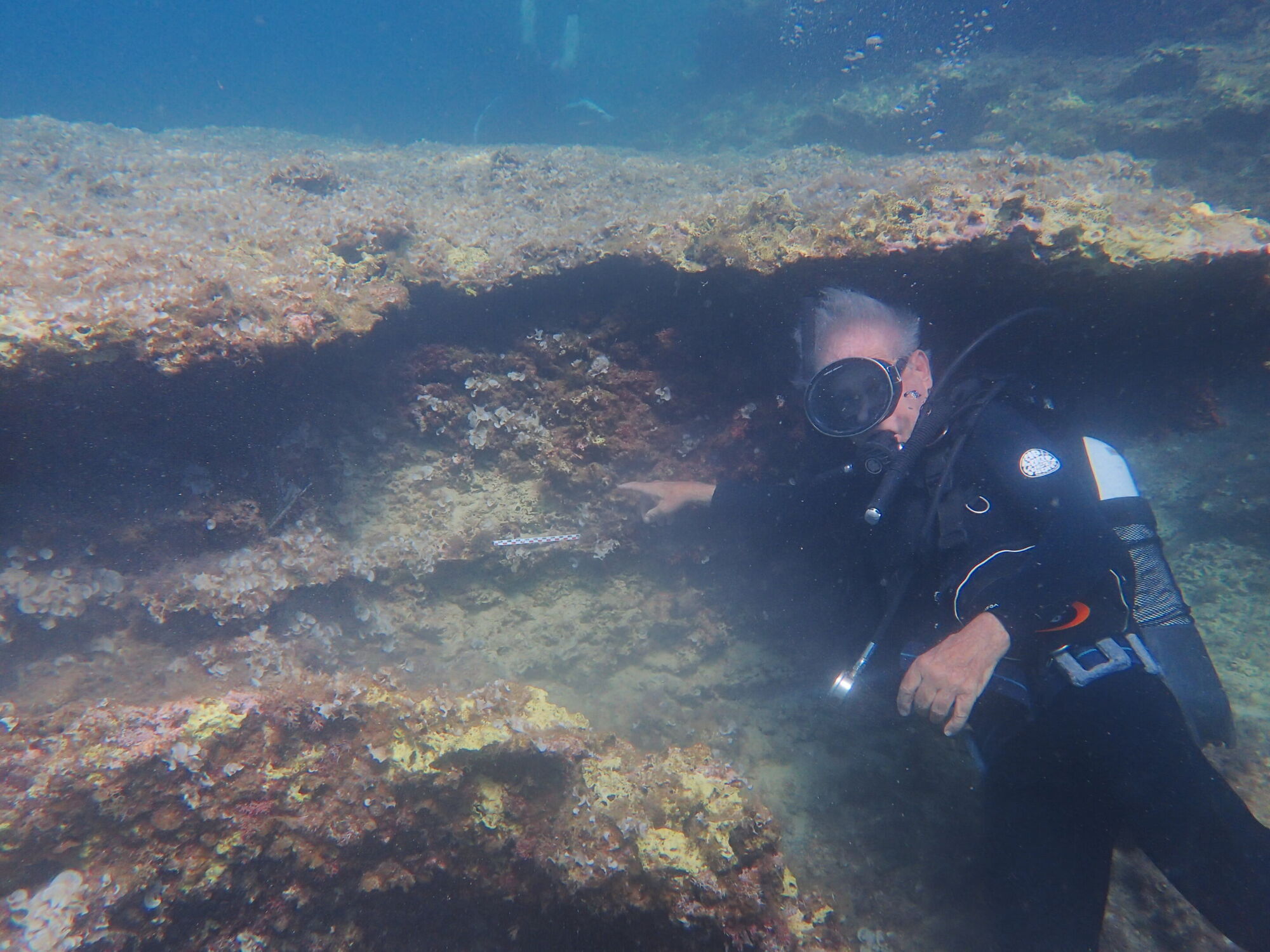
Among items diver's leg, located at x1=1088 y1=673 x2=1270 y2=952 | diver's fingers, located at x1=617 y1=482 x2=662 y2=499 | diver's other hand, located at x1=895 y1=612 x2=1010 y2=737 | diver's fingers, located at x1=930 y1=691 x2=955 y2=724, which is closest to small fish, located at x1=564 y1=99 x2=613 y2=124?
diver's fingers, located at x1=617 y1=482 x2=662 y2=499

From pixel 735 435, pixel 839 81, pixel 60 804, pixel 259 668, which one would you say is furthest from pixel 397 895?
pixel 839 81

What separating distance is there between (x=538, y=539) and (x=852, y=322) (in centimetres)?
260

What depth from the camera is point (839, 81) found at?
18.2 metres

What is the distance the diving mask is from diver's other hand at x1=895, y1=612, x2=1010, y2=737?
1.21m

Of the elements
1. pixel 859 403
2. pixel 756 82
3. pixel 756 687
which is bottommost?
pixel 756 687

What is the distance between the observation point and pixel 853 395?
3.19m

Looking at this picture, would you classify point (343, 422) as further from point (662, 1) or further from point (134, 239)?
point (662, 1)

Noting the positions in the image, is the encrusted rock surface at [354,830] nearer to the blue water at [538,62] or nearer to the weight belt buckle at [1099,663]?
the weight belt buckle at [1099,663]

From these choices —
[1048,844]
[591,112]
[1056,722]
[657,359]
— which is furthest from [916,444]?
[591,112]

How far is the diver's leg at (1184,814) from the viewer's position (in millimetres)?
2295

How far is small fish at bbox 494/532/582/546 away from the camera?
155 inches

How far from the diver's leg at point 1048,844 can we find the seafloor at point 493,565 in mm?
239

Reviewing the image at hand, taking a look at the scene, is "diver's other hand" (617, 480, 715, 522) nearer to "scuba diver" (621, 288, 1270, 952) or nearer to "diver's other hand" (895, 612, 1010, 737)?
"scuba diver" (621, 288, 1270, 952)

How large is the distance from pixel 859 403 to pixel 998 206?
1.51 m
